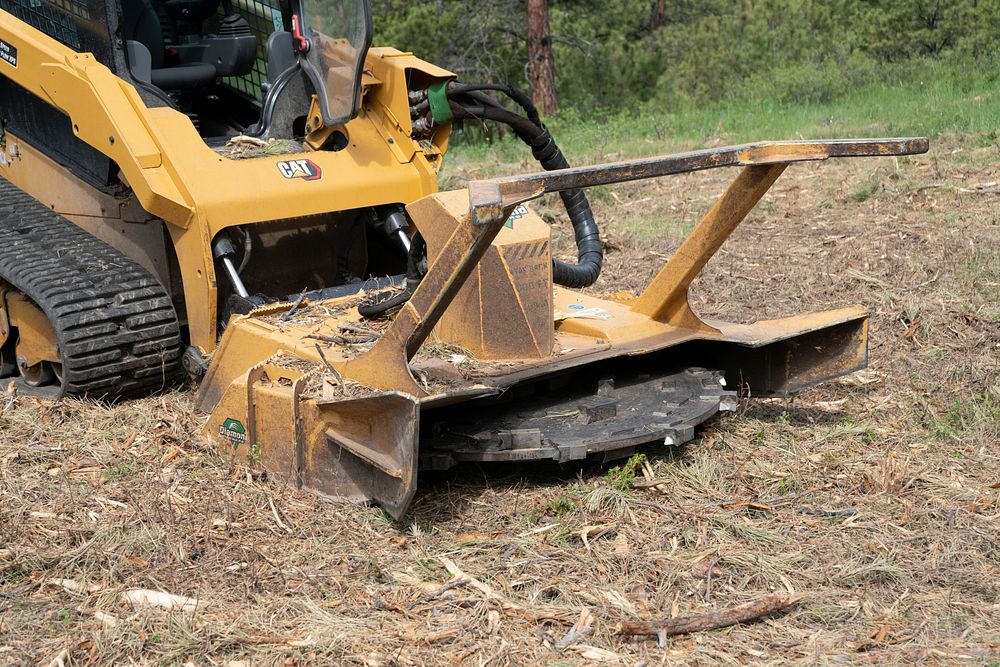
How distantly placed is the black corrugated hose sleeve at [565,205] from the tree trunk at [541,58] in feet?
25.6

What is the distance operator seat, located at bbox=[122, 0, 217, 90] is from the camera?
5.56m

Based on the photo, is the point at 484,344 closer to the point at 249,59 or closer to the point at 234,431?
the point at 234,431

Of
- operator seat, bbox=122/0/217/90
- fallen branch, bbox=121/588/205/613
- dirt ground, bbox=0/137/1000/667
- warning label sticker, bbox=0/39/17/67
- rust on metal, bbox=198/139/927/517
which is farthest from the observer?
operator seat, bbox=122/0/217/90

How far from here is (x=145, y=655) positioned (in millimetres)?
3098

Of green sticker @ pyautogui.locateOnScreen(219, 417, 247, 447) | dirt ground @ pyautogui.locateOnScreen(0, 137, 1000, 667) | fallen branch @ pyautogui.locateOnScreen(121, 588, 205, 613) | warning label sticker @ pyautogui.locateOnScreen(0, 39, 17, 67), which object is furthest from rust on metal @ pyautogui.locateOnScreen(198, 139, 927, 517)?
warning label sticker @ pyautogui.locateOnScreen(0, 39, 17, 67)

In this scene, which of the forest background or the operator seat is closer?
the operator seat

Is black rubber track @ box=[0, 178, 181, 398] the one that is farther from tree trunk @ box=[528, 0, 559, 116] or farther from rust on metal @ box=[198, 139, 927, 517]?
tree trunk @ box=[528, 0, 559, 116]

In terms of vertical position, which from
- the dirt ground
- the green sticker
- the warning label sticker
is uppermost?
Answer: the warning label sticker

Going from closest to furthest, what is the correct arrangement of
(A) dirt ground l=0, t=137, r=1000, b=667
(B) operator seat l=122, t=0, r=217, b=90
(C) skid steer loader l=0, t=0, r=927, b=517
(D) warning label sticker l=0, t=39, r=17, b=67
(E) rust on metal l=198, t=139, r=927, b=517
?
(A) dirt ground l=0, t=137, r=1000, b=667 → (E) rust on metal l=198, t=139, r=927, b=517 → (C) skid steer loader l=0, t=0, r=927, b=517 → (D) warning label sticker l=0, t=39, r=17, b=67 → (B) operator seat l=122, t=0, r=217, b=90

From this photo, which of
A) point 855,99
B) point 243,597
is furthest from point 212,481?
point 855,99

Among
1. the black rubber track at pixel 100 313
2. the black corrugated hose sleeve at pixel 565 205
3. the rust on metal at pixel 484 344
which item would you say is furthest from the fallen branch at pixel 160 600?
the black corrugated hose sleeve at pixel 565 205

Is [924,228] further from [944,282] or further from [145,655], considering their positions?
[145,655]

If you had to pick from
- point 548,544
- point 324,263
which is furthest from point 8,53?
point 548,544

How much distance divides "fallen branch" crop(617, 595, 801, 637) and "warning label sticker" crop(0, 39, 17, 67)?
383 centimetres
